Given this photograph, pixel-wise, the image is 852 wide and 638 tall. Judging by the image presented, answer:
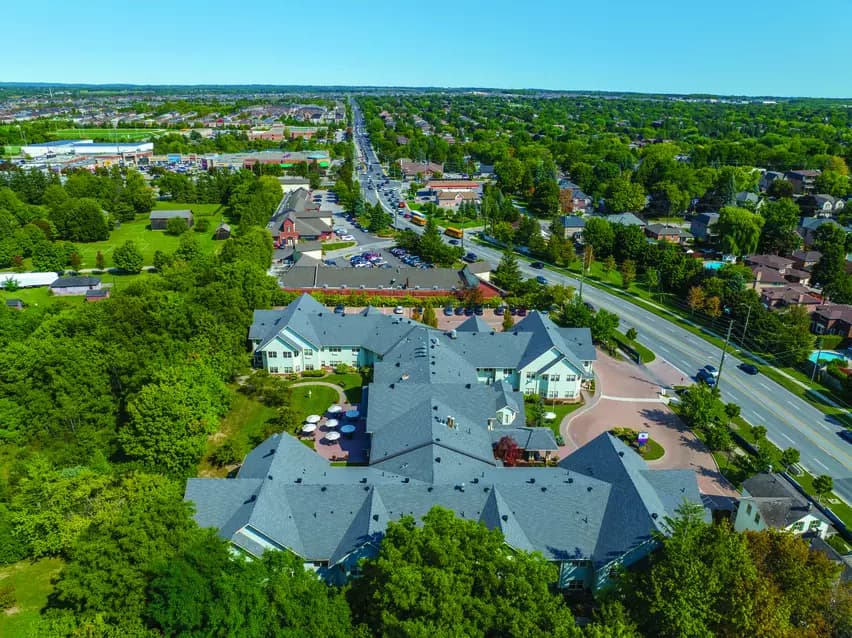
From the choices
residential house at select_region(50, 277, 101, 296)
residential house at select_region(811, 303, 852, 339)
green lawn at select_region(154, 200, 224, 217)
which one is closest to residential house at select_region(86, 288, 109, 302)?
residential house at select_region(50, 277, 101, 296)

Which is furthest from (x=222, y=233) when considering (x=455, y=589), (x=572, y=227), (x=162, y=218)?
(x=455, y=589)

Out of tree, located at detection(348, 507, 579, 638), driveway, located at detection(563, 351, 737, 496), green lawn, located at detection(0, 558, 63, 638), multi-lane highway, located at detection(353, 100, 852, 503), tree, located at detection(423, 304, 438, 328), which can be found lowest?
multi-lane highway, located at detection(353, 100, 852, 503)

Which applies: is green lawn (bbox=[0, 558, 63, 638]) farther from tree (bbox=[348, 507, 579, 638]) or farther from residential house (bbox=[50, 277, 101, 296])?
residential house (bbox=[50, 277, 101, 296])

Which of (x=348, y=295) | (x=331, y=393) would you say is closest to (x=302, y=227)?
(x=348, y=295)

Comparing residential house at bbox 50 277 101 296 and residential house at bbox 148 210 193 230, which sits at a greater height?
residential house at bbox 148 210 193 230

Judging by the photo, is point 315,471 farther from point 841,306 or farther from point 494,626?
point 841,306

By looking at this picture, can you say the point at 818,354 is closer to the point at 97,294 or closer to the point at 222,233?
the point at 97,294

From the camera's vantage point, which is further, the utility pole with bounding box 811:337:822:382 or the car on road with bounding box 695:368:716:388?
the utility pole with bounding box 811:337:822:382

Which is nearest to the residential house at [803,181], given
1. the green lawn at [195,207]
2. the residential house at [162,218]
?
the green lawn at [195,207]
